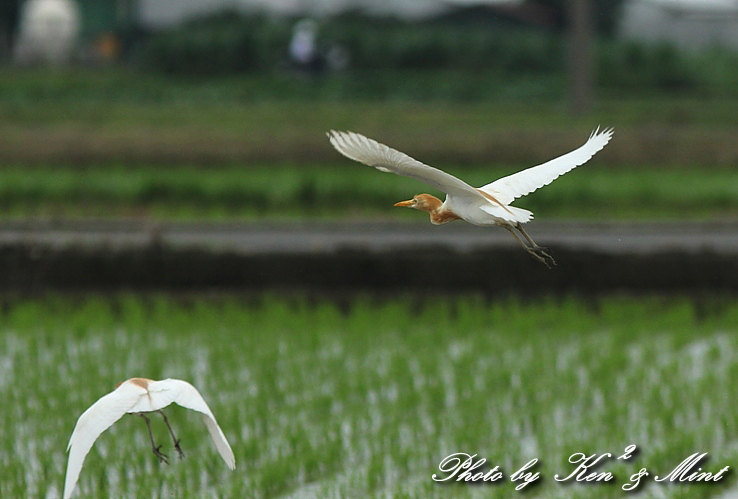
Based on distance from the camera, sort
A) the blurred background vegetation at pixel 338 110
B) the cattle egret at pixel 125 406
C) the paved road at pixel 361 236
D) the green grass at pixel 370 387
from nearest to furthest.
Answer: the cattle egret at pixel 125 406 → the green grass at pixel 370 387 → the paved road at pixel 361 236 → the blurred background vegetation at pixel 338 110

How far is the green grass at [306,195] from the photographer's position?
14.8 metres

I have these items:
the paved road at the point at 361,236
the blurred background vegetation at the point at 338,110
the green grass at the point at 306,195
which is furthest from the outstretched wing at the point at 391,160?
the blurred background vegetation at the point at 338,110

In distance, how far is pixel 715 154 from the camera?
59.7 feet

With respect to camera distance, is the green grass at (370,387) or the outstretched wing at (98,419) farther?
the green grass at (370,387)

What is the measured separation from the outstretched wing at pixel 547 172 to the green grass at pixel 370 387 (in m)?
3.06

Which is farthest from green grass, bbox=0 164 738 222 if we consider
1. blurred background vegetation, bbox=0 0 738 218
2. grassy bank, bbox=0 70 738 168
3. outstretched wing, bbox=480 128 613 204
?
outstretched wing, bbox=480 128 613 204

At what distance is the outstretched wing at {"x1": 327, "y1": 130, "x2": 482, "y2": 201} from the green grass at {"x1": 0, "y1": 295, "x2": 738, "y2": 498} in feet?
11.0

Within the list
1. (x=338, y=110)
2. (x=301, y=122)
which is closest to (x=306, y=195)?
(x=301, y=122)

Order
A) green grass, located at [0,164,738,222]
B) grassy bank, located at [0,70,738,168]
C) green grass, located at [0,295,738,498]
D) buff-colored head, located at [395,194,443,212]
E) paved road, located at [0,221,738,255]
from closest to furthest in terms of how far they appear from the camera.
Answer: buff-colored head, located at [395,194,443,212] < green grass, located at [0,295,738,498] < paved road, located at [0,221,738,255] < green grass, located at [0,164,738,222] < grassy bank, located at [0,70,738,168]

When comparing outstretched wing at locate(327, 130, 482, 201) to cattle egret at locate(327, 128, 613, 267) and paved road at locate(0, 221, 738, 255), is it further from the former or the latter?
paved road at locate(0, 221, 738, 255)

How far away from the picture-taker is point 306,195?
610 inches

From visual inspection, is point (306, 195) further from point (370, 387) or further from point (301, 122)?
point (370, 387)

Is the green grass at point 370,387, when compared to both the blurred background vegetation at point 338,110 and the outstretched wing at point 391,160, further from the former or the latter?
the blurred background vegetation at point 338,110

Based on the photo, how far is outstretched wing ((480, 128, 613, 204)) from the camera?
248 centimetres
